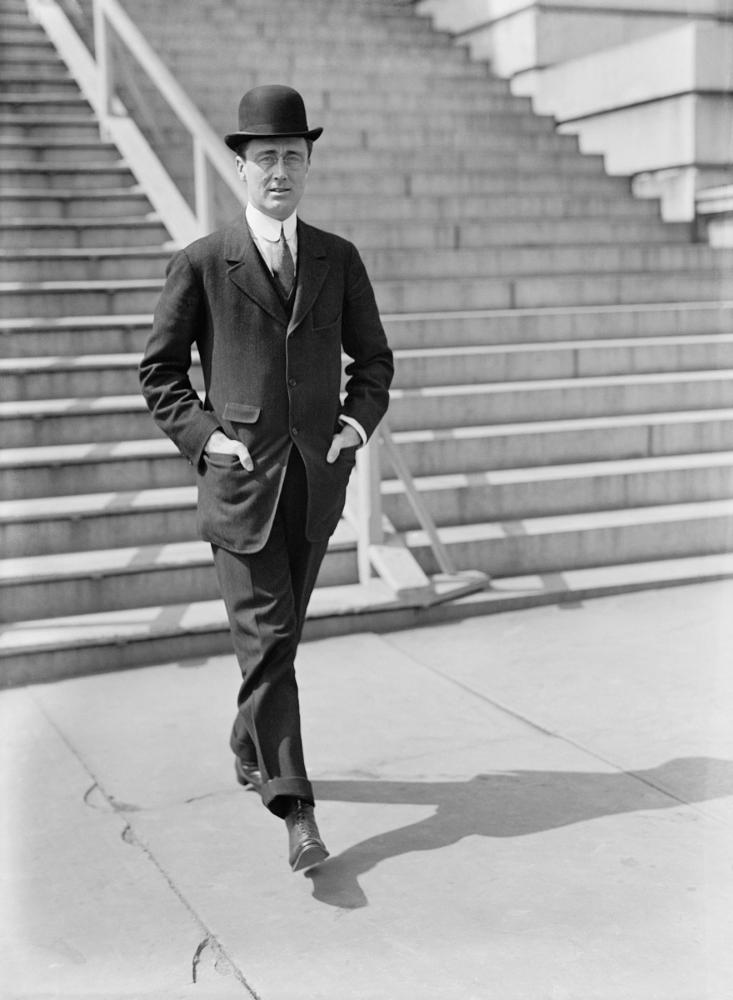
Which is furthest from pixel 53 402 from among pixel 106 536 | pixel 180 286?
→ pixel 180 286

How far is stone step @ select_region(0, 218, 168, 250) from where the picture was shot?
7891mm

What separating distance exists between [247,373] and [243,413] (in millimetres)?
104

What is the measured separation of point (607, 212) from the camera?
31.0 feet

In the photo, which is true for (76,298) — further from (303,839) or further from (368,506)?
(303,839)

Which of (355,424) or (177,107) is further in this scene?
(177,107)

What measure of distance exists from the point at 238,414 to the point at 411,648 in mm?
2234

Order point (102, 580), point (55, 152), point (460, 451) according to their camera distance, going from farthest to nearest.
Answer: point (55, 152)
point (460, 451)
point (102, 580)

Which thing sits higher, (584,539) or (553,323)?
(553,323)

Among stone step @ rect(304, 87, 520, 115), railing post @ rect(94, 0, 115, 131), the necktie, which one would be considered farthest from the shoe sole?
stone step @ rect(304, 87, 520, 115)

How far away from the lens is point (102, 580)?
565 centimetres

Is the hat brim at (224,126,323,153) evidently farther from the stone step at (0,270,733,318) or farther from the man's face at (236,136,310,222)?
the stone step at (0,270,733,318)

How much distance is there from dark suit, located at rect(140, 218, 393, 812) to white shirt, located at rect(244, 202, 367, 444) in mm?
24

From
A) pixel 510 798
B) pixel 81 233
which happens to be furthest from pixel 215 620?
pixel 81 233

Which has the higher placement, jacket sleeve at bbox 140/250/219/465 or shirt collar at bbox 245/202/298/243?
shirt collar at bbox 245/202/298/243
